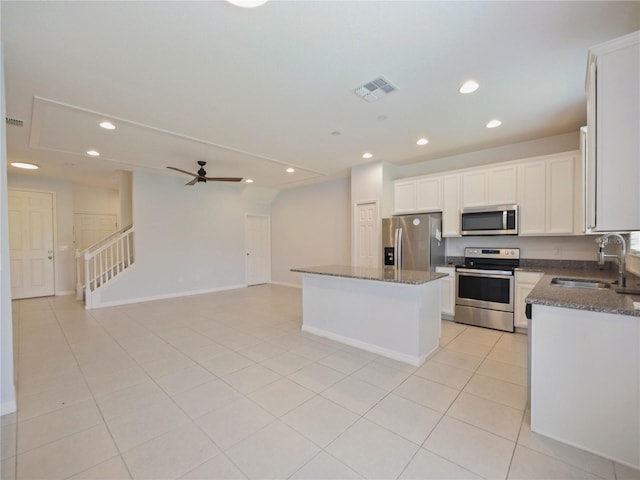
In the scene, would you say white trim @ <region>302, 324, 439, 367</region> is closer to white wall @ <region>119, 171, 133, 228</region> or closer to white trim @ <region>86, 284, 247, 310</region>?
white trim @ <region>86, 284, 247, 310</region>

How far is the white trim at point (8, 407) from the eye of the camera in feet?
6.77

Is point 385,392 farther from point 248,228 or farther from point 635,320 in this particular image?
point 248,228

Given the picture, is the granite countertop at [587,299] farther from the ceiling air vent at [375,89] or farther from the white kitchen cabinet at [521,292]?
the ceiling air vent at [375,89]

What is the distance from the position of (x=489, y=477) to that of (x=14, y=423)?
10.4 ft

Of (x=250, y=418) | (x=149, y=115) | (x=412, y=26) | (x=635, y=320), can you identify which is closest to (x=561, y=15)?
(x=412, y=26)

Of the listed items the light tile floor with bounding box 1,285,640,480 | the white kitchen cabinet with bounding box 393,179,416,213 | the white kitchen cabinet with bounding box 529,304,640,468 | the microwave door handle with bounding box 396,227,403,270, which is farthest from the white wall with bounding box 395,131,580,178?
the white kitchen cabinet with bounding box 529,304,640,468

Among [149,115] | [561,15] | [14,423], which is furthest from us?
[149,115]

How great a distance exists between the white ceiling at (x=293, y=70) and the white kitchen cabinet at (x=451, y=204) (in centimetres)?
64

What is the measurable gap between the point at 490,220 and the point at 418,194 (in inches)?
47.7

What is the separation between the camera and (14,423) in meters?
1.96

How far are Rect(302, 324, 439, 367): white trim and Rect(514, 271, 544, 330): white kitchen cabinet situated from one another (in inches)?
56.7

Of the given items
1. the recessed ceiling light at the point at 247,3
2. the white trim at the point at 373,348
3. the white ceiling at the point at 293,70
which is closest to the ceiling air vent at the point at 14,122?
the white ceiling at the point at 293,70

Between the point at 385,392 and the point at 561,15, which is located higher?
the point at 561,15

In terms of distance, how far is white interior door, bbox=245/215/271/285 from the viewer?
25.3ft
